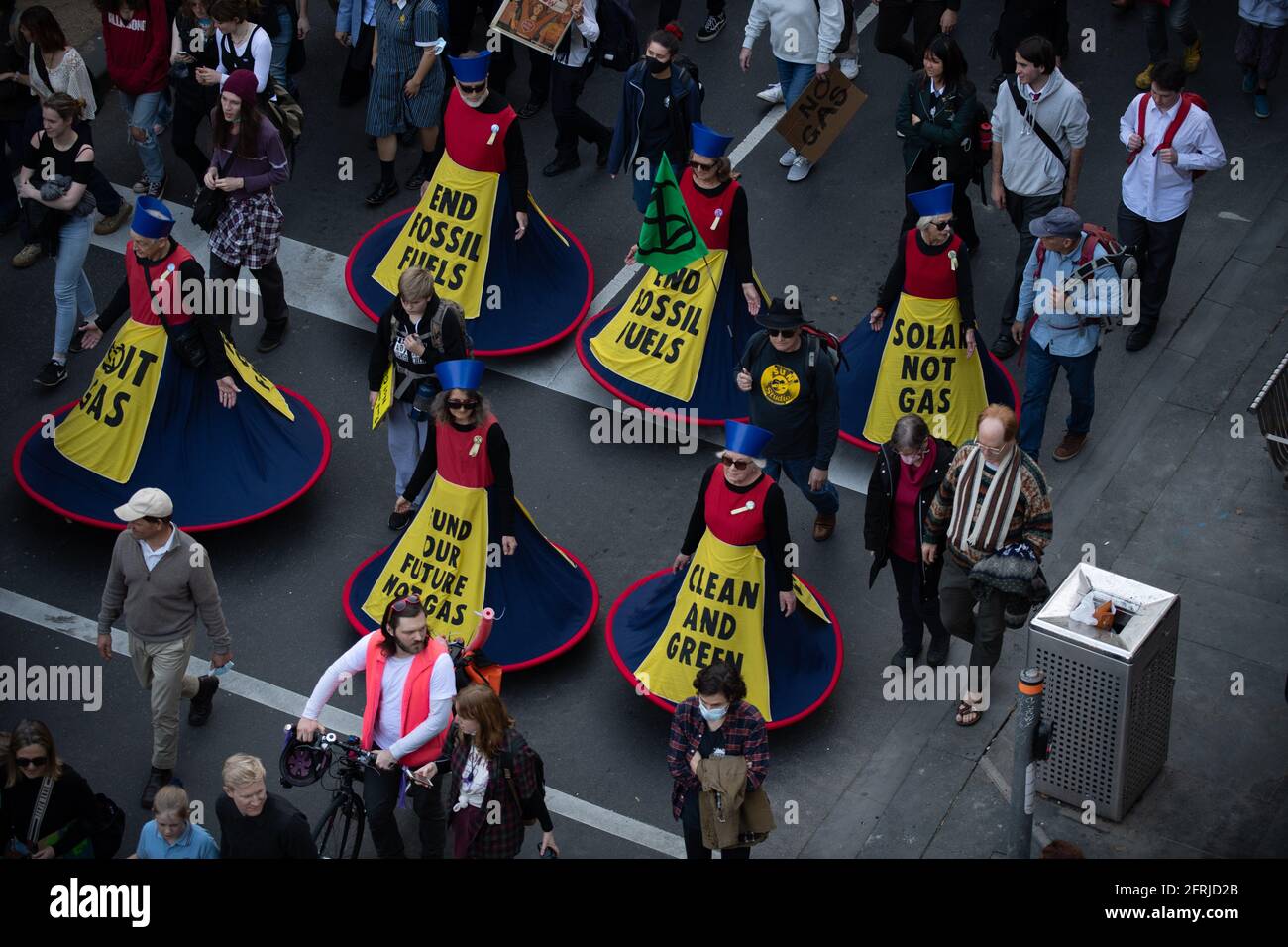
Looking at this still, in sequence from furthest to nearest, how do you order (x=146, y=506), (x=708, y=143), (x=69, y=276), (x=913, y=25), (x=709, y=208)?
(x=913, y=25) → (x=69, y=276) → (x=709, y=208) → (x=708, y=143) → (x=146, y=506)

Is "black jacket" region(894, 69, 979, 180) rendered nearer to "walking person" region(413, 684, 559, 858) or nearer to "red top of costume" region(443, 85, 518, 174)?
"red top of costume" region(443, 85, 518, 174)

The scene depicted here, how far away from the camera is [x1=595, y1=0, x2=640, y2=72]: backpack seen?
16234mm

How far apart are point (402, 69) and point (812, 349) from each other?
4.92m

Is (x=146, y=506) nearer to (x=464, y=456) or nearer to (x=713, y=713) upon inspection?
(x=464, y=456)

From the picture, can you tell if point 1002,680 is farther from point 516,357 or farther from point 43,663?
point 43,663

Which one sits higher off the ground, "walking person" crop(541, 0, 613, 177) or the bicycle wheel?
"walking person" crop(541, 0, 613, 177)

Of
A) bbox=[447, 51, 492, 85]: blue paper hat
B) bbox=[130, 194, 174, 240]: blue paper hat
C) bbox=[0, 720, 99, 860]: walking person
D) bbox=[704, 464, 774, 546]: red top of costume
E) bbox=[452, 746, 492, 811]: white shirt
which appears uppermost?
bbox=[447, 51, 492, 85]: blue paper hat

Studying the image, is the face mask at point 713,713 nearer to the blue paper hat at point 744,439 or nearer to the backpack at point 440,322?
the blue paper hat at point 744,439

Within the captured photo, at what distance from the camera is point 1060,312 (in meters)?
13.2

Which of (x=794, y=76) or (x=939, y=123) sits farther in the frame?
(x=794, y=76)

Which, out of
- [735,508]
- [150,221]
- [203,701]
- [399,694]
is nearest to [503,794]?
[399,694]

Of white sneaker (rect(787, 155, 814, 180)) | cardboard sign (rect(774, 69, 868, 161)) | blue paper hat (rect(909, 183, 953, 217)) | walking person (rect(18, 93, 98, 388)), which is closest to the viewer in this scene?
blue paper hat (rect(909, 183, 953, 217))

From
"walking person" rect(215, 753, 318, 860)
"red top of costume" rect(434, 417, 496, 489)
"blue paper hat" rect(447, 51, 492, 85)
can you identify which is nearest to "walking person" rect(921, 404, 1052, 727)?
"red top of costume" rect(434, 417, 496, 489)

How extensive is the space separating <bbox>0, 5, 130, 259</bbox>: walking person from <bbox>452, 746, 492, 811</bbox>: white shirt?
20.2 feet
